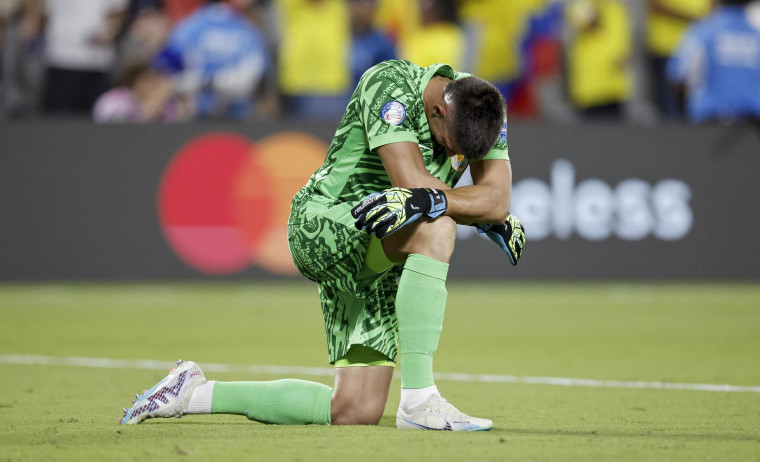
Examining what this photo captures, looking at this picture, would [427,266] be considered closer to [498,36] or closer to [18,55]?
[18,55]

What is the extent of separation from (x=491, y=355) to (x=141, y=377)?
2672 mm

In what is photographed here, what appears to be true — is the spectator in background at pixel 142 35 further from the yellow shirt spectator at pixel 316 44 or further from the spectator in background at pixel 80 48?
the yellow shirt spectator at pixel 316 44

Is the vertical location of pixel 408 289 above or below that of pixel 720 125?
below

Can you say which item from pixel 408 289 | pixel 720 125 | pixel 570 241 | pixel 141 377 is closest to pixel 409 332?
pixel 408 289

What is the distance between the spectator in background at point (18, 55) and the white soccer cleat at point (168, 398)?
376 inches

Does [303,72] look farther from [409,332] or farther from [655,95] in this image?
[409,332]

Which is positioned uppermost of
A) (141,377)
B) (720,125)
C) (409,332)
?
(720,125)

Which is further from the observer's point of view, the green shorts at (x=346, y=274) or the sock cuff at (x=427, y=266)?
the green shorts at (x=346, y=274)

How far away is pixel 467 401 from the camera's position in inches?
251

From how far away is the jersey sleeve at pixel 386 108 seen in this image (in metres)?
5.01

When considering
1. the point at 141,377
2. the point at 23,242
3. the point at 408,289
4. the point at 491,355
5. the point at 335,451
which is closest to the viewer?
the point at 335,451

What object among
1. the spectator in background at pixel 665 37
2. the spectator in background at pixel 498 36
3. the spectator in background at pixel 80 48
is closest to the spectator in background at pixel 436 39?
the spectator in background at pixel 498 36

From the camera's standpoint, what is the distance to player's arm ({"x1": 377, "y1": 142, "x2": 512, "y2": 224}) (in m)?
4.95

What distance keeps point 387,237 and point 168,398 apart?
118 cm
